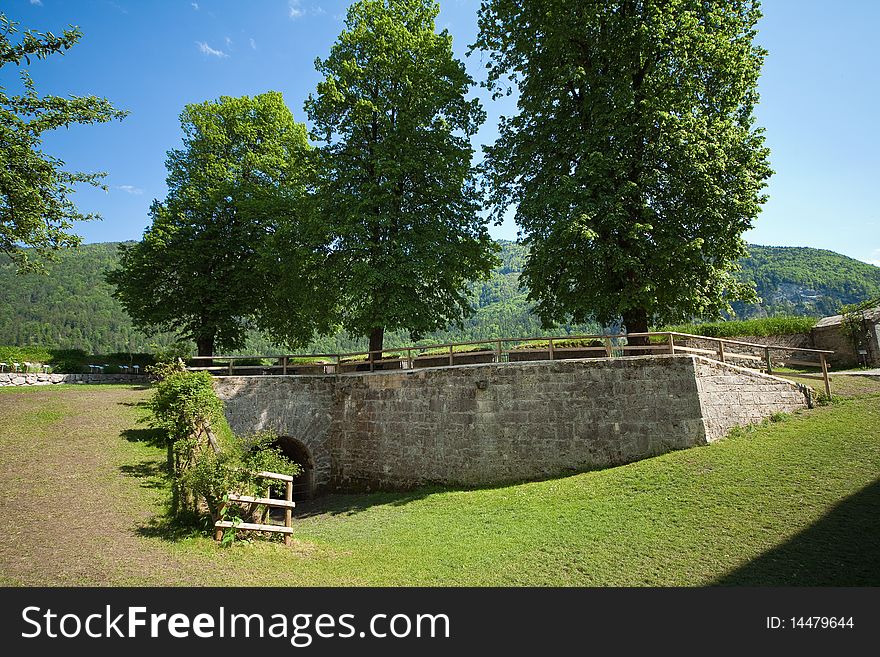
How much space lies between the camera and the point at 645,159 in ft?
47.3

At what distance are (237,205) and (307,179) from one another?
5.86m

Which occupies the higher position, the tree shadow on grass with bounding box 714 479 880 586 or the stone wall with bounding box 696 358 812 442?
the stone wall with bounding box 696 358 812 442

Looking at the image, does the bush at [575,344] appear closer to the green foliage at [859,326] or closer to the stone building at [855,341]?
the stone building at [855,341]

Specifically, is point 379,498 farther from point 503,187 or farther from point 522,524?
point 503,187

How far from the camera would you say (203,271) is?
2291 centimetres

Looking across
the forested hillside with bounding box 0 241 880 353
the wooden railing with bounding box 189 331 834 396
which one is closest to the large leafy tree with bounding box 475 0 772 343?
the wooden railing with bounding box 189 331 834 396

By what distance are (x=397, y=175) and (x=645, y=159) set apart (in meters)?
8.58

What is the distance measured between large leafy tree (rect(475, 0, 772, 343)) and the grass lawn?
5426mm

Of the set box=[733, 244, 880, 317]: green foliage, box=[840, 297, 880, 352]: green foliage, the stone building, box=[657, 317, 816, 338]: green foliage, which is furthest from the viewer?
box=[733, 244, 880, 317]: green foliage

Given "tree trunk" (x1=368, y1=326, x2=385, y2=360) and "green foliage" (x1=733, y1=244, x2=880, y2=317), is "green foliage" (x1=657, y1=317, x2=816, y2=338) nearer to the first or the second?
"tree trunk" (x1=368, y1=326, x2=385, y2=360)

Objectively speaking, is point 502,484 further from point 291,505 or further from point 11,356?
point 11,356

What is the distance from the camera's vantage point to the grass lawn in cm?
712

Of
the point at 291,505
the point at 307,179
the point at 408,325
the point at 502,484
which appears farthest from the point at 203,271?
the point at 502,484

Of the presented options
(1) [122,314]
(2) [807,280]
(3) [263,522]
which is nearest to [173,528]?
(3) [263,522]
